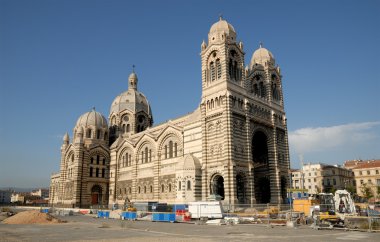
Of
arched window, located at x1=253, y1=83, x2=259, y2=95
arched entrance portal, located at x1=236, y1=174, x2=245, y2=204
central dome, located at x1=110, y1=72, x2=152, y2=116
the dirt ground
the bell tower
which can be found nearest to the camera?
the dirt ground

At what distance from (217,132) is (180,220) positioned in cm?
1344

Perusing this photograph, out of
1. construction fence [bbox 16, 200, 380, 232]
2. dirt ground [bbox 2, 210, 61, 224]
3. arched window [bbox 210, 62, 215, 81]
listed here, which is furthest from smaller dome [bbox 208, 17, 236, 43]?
dirt ground [bbox 2, 210, 61, 224]

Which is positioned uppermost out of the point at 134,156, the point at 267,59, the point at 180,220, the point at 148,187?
the point at 267,59

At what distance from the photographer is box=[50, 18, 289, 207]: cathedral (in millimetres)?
41500

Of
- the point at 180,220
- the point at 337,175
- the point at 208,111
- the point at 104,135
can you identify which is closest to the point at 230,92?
the point at 208,111

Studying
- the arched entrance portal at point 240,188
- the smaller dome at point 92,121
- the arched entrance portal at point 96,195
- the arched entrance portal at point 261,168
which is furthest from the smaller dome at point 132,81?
the arched entrance portal at point 240,188

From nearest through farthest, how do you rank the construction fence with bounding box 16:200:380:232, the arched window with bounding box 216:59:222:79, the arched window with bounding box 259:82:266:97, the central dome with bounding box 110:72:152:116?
the construction fence with bounding box 16:200:380:232, the arched window with bounding box 216:59:222:79, the arched window with bounding box 259:82:266:97, the central dome with bounding box 110:72:152:116

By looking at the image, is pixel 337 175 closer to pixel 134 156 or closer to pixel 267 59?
pixel 267 59

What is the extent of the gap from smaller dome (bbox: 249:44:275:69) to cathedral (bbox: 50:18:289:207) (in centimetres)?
18

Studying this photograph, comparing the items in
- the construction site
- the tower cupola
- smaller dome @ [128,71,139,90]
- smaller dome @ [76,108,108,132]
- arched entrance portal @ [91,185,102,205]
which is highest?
smaller dome @ [128,71,139,90]

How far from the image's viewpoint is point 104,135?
67.1 m

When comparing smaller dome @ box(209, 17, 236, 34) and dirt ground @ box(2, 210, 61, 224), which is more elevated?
smaller dome @ box(209, 17, 236, 34)

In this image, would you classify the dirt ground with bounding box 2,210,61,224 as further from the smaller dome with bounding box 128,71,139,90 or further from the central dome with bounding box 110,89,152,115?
the smaller dome with bounding box 128,71,139,90

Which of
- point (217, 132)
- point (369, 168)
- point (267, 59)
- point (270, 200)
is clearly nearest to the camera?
point (217, 132)
